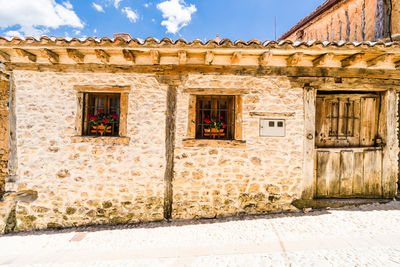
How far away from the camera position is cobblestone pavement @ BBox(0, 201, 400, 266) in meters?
2.63

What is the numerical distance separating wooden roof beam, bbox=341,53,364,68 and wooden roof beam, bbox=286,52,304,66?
0.95m

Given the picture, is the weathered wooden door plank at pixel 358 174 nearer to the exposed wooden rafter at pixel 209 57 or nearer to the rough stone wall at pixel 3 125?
the exposed wooden rafter at pixel 209 57

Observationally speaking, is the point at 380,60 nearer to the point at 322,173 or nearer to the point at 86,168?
the point at 322,173

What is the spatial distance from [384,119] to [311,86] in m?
1.77

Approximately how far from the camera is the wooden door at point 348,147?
4152 millimetres

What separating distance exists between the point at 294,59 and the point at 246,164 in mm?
2190

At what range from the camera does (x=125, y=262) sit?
2742 millimetres

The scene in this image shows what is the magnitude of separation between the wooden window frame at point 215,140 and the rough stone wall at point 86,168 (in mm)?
555

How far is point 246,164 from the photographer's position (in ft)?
12.9

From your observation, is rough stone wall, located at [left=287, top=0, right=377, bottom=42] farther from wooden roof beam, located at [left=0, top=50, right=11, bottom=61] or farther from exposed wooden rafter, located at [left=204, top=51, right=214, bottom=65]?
wooden roof beam, located at [left=0, top=50, right=11, bottom=61]

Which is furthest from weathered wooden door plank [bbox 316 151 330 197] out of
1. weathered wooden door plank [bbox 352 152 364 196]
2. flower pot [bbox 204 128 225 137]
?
flower pot [bbox 204 128 225 137]

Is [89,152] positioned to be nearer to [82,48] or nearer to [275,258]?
[82,48]

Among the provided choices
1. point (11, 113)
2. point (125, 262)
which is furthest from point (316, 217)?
point (11, 113)

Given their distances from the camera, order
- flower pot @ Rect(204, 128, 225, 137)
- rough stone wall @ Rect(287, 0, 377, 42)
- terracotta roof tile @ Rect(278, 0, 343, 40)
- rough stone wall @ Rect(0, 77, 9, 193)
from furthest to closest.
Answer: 1. terracotta roof tile @ Rect(278, 0, 343, 40)
2. rough stone wall @ Rect(287, 0, 377, 42)
3. rough stone wall @ Rect(0, 77, 9, 193)
4. flower pot @ Rect(204, 128, 225, 137)
